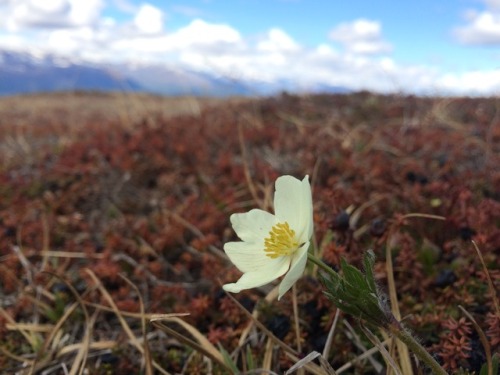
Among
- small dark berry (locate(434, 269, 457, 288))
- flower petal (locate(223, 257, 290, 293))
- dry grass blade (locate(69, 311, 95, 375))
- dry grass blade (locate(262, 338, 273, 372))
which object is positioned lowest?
dry grass blade (locate(69, 311, 95, 375))

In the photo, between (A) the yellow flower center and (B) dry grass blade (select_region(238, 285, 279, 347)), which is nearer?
(A) the yellow flower center

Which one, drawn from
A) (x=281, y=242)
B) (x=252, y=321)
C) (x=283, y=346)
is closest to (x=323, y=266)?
(x=281, y=242)

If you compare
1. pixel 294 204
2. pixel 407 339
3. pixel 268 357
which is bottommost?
pixel 268 357

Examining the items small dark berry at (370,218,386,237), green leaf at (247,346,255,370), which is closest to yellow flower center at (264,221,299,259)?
green leaf at (247,346,255,370)

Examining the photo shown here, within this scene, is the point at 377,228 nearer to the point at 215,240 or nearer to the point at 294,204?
the point at 294,204

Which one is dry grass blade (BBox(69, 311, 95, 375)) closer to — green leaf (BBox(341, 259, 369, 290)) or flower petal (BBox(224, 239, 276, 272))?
flower petal (BBox(224, 239, 276, 272))

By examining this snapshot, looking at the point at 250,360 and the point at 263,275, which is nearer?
the point at 263,275

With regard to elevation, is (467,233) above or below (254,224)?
below

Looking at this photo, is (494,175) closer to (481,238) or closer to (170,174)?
(481,238)
